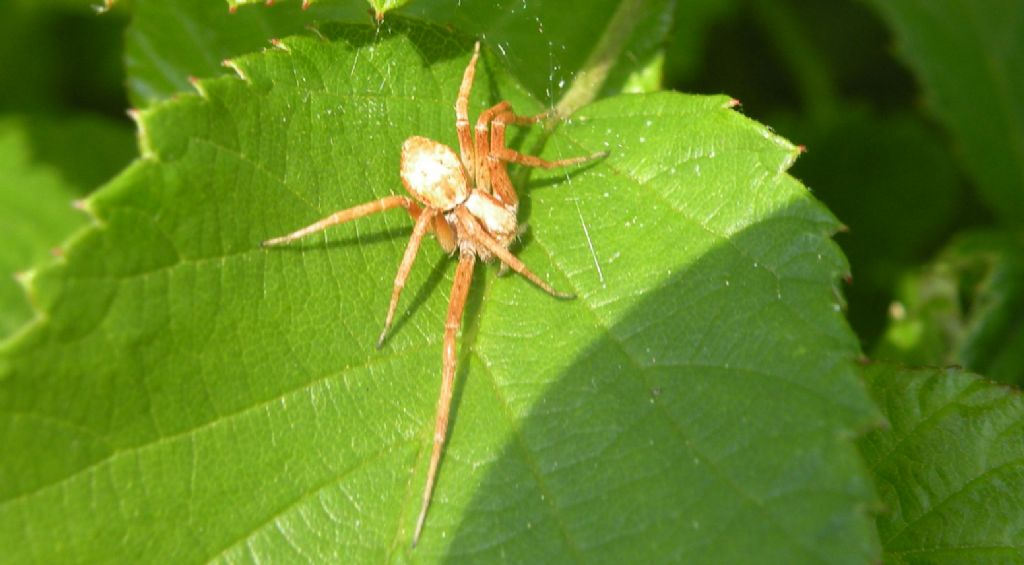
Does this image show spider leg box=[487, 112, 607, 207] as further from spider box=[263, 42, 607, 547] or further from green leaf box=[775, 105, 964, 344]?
green leaf box=[775, 105, 964, 344]

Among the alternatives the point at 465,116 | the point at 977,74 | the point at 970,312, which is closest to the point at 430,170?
the point at 465,116

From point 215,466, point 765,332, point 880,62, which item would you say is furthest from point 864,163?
point 215,466

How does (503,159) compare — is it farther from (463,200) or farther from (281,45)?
(281,45)

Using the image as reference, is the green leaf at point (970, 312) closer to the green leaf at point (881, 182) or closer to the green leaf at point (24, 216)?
the green leaf at point (881, 182)

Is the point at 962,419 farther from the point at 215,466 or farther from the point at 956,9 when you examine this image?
the point at 956,9

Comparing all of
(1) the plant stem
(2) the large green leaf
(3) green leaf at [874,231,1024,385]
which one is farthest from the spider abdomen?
(3) green leaf at [874,231,1024,385]

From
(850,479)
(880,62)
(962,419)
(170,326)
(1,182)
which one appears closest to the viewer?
(850,479)
